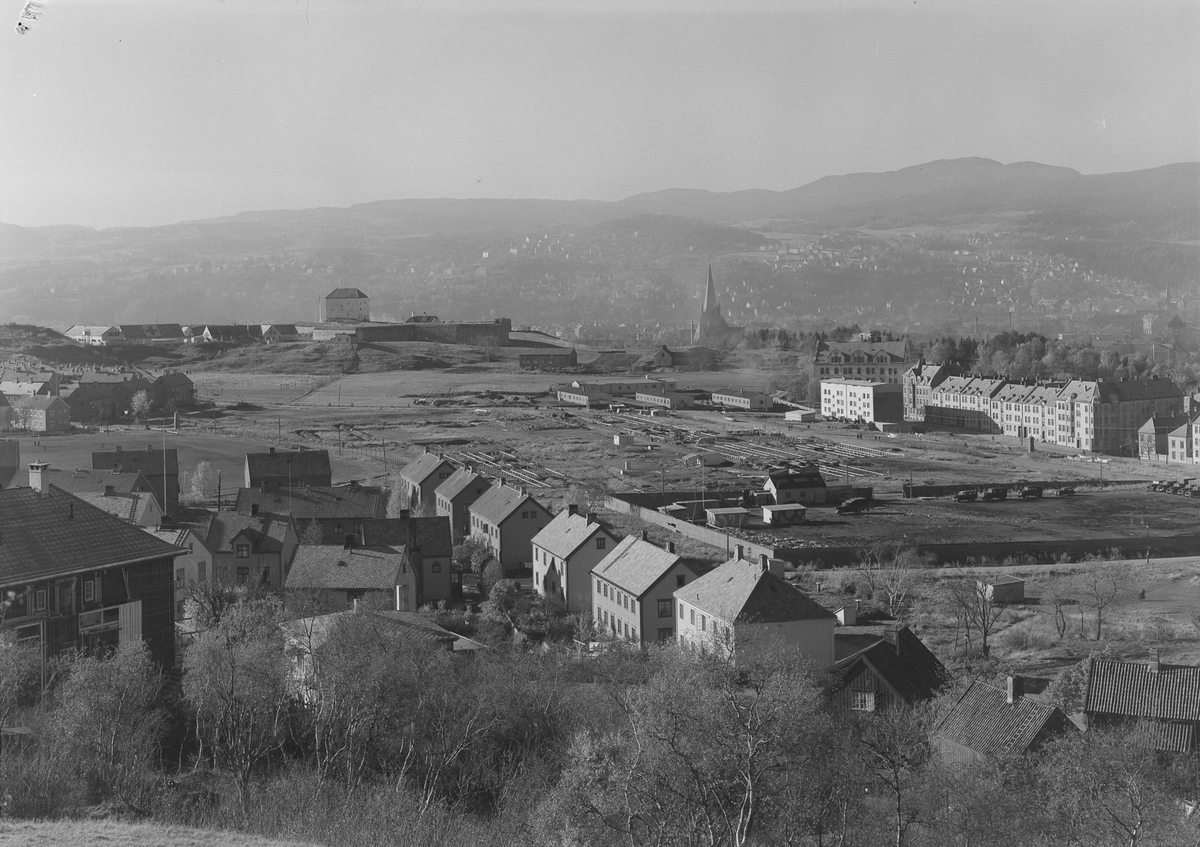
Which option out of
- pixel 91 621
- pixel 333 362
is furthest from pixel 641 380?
pixel 91 621

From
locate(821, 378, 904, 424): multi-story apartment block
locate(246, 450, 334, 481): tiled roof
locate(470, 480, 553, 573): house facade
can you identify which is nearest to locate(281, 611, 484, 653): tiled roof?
locate(470, 480, 553, 573): house facade

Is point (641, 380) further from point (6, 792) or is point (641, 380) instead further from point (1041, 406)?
point (6, 792)

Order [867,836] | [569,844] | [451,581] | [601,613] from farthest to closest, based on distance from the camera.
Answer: [451,581] → [601,613] → [867,836] → [569,844]

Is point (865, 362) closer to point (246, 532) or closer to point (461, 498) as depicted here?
point (461, 498)

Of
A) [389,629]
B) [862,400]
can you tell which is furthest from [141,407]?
[389,629]

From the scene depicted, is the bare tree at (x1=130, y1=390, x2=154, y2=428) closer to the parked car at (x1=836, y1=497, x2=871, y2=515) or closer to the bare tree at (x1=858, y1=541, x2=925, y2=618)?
the parked car at (x1=836, y1=497, x2=871, y2=515)

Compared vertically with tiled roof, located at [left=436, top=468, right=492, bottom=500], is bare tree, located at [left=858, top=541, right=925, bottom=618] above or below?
below

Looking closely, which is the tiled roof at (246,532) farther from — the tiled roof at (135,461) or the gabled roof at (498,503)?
the tiled roof at (135,461)
